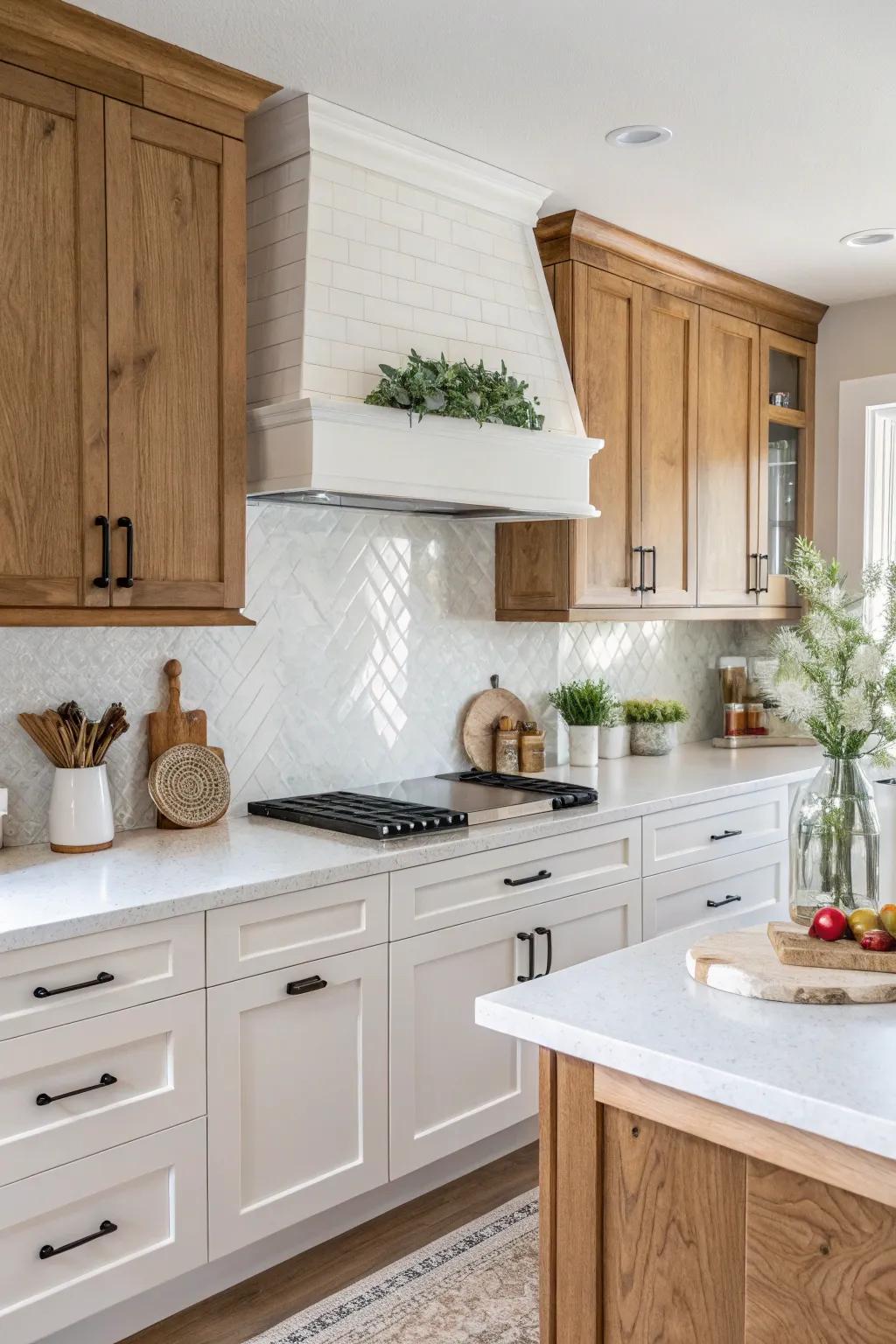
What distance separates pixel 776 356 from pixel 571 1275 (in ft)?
12.4

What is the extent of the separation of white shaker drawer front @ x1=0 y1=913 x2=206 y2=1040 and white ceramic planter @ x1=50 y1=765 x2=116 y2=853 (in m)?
0.46

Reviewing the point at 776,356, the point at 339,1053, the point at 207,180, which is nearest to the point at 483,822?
the point at 339,1053

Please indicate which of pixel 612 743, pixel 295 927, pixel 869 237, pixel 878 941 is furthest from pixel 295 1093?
pixel 869 237

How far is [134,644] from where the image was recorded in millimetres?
2855

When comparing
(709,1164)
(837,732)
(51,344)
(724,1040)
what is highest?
(51,344)

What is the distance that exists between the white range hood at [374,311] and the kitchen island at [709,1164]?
1505mm

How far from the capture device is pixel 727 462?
4.24m

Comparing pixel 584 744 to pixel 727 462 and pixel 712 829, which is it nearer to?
pixel 712 829

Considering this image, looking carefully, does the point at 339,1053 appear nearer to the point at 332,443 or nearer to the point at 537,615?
the point at 332,443

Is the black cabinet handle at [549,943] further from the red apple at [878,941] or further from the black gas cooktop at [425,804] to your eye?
the red apple at [878,941]

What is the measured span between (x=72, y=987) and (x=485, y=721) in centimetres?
190

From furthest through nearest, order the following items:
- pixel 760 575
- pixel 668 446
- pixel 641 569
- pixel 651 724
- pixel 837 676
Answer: pixel 760 575 < pixel 651 724 < pixel 668 446 < pixel 641 569 < pixel 837 676

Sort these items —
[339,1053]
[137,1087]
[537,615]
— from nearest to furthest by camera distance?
[137,1087], [339,1053], [537,615]

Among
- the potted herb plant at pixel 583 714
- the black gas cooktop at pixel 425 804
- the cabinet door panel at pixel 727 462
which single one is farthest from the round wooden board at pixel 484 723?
the cabinet door panel at pixel 727 462
